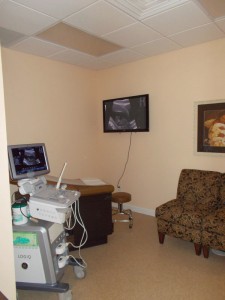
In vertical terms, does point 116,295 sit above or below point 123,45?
below

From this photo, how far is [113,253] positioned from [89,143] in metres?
2.17

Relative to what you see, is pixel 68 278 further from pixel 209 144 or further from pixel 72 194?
pixel 209 144

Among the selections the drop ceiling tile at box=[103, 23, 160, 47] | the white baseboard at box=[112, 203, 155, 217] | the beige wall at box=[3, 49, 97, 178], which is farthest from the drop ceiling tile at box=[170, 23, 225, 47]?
the white baseboard at box=[112, 203, 155, 217]

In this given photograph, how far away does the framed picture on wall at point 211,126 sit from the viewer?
303 centimetres

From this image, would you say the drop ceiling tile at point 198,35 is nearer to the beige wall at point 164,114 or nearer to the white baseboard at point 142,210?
the beige wall at point 164,114

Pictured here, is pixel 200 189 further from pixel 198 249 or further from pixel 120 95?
pixel 120 95

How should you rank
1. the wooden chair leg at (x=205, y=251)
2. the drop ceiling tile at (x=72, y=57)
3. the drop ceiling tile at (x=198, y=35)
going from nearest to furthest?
1. the wooden chair leg at (x=205, y=251)
2. the drop ceiling tile at (x=198, y=35)
3. the drop ceiling tile at (x=72, y=57)

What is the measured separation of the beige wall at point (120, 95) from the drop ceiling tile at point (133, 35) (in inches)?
26.2

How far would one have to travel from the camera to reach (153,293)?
2029 millimetres

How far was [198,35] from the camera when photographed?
2.87 meters

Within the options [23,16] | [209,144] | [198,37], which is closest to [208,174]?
[209,144]

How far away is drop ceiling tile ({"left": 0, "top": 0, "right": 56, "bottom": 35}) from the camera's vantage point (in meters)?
2.15

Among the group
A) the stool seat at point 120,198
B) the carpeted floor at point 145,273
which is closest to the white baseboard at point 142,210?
the stool seat at point 120,198

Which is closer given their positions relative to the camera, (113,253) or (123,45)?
(113,253)
